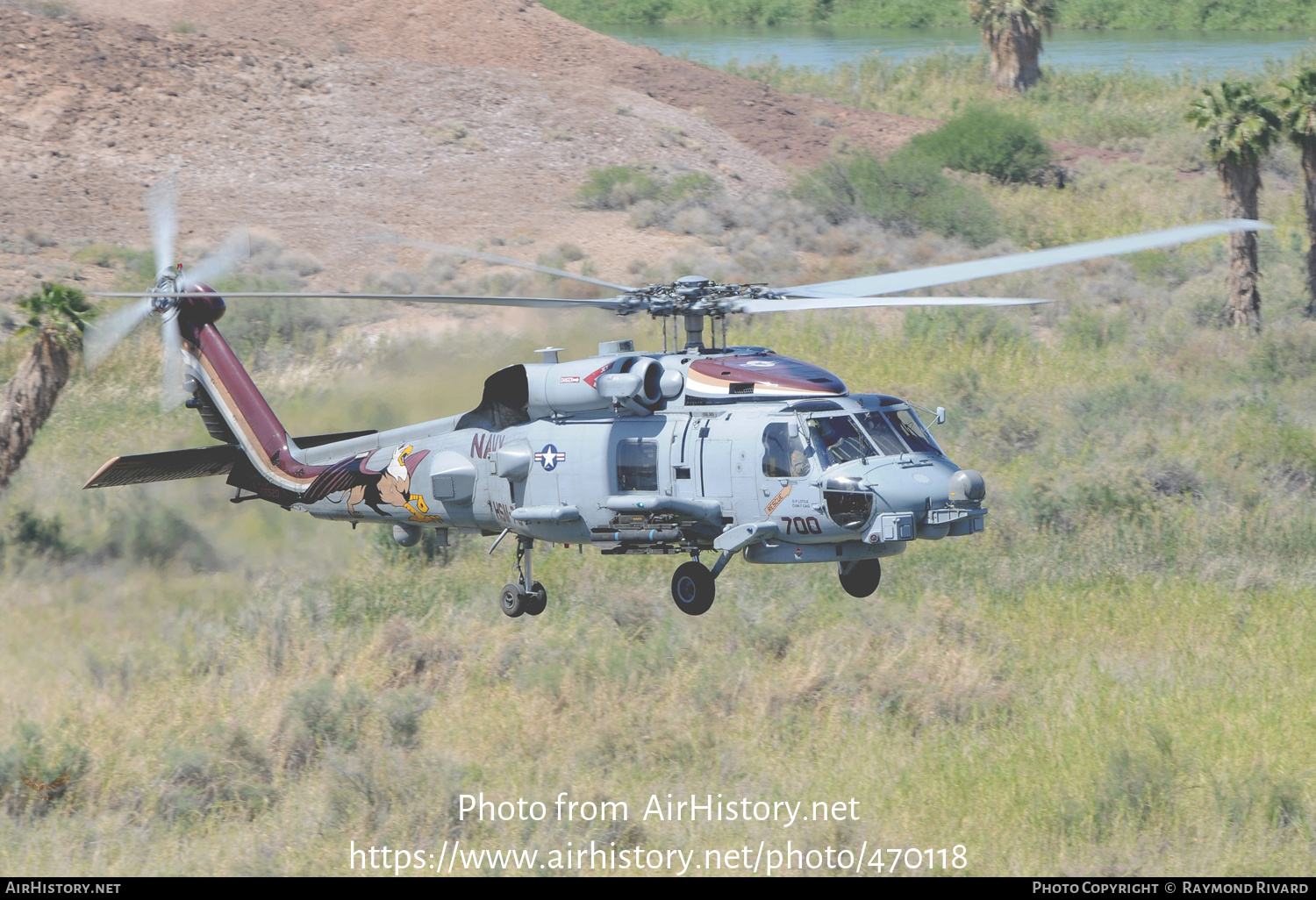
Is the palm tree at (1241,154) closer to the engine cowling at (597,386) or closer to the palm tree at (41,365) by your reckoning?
the engine cowling at (597,386)

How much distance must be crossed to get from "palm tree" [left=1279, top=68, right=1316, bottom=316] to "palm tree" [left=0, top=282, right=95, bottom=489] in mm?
29907

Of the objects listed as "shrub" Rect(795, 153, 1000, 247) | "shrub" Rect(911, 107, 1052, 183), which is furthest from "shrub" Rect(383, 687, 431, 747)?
"shrub" Rect(911, 107, 1052, 183)

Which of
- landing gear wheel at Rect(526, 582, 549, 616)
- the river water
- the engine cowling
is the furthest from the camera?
→ the river water

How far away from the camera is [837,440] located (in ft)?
50.9

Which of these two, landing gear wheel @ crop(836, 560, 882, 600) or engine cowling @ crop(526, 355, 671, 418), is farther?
landing gear wheel @ crop(836, 560, 882, 600)

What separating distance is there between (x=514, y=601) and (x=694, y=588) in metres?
2.61

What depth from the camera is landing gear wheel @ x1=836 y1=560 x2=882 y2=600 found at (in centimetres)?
1656

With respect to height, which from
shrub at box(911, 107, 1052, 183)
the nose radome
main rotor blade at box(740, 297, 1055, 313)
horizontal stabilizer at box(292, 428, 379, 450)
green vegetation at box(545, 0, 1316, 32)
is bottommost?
the nose radome

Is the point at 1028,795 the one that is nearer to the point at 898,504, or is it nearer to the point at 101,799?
the point at 898,504

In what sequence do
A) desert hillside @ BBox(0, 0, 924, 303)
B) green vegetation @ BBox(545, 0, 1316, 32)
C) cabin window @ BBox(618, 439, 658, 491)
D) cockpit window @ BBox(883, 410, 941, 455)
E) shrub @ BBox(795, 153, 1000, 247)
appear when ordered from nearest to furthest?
cockpit window @ BBox(883, 410, 941, 455) → cabin window @ BBox(618, 439, 658, 491) → desert hillside @ BBox(0, 0, 924, 303) → shrub @ BBox(795, 153, 1000, 247) → green vegetation @ BBox(545, 0, 1316, 32)

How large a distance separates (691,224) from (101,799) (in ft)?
103

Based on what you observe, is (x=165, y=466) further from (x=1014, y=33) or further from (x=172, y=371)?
(x=1014, y=33)

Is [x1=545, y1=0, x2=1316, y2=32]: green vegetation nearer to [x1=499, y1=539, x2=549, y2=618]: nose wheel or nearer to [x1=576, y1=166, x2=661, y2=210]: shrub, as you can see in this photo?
[x1=576, y1=166, x2=661, y2=210]: shrub

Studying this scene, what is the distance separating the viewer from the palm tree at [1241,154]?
38.5m
